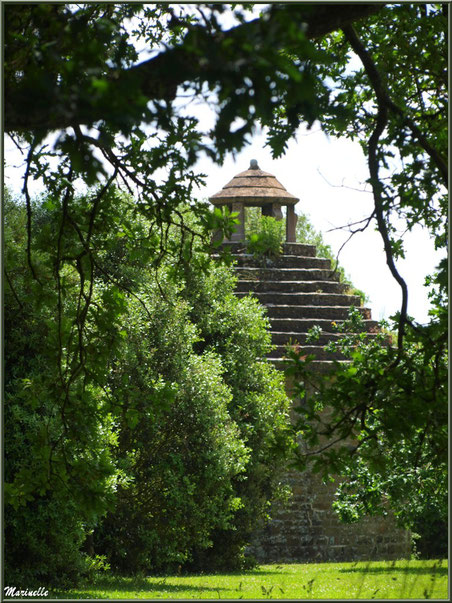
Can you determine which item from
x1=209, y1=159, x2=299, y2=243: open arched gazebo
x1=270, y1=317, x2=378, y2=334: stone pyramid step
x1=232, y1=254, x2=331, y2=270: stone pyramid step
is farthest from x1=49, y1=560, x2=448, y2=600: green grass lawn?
x1=209, y1=159, x2=299, y2=243: open arched gazebo

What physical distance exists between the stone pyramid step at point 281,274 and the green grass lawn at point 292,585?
744 centimetres

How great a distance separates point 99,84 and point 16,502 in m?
4.62

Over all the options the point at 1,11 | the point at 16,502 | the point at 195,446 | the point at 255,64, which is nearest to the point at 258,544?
the point at 195,446

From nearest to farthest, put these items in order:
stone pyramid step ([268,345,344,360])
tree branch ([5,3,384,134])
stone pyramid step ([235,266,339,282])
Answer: tree branch ([5,3,384,134]) < stone pyramid step ([268,345,344,360]) < stone pyramid step ([235,266,339,282])

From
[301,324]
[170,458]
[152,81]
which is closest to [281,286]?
[301,324]

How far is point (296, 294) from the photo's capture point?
64.8ft

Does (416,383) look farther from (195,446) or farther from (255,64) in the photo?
(195,446)

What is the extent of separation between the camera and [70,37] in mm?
3486

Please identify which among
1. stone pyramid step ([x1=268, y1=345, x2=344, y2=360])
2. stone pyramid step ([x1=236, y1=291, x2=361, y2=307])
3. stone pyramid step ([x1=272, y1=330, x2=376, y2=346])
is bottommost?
stone pyramid step ([x1=268, y1=345, x2=344, y2=360])

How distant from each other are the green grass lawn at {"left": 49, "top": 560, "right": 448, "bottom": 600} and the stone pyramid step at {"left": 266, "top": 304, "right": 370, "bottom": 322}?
20.8 ft

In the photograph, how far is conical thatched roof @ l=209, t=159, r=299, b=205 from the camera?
67.8 feet

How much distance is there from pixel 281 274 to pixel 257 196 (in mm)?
2120

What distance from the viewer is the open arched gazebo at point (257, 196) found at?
20688mm

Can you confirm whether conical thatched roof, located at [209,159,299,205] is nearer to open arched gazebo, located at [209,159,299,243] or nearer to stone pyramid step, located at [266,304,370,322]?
open arched gazebo, located at [209,159,299,243]
